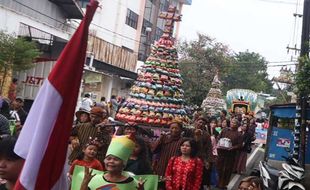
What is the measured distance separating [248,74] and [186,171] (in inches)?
2271

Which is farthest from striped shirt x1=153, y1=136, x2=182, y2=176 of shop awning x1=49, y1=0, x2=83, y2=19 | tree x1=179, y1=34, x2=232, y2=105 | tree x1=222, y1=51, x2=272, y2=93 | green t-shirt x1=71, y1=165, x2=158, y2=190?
tree x1=222, y1=51, x2=272, y2=93

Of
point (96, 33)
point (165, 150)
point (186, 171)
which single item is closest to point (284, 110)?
point (165, 150)

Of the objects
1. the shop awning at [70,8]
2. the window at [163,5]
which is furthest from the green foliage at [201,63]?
the shop awning at [70,8]

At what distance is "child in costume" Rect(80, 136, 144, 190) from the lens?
409 centimetres

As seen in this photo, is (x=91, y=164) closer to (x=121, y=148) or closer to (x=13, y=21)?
(x=121, y=148)

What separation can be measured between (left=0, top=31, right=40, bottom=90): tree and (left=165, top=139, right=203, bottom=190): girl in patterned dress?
12222mm

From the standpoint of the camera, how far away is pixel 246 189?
4.16m

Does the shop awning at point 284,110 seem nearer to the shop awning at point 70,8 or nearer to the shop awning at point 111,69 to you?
the shop awning at point 70,8

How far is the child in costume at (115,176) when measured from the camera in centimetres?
409

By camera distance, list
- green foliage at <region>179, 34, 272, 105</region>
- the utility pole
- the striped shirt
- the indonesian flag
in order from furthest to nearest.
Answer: green foliage at <region>179, 34, 272, 105</region> → the utility pole → the striped shirt → the indonesian flag

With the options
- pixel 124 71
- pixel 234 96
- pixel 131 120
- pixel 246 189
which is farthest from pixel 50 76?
pixel 234 96

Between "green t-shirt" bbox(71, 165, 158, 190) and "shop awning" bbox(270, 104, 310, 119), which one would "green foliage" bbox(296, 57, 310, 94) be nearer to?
"shop awning" bbox(270, 104, 310, 119)

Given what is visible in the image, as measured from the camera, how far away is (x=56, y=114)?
7.72ft

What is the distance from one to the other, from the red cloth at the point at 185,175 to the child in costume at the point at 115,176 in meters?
1.90
